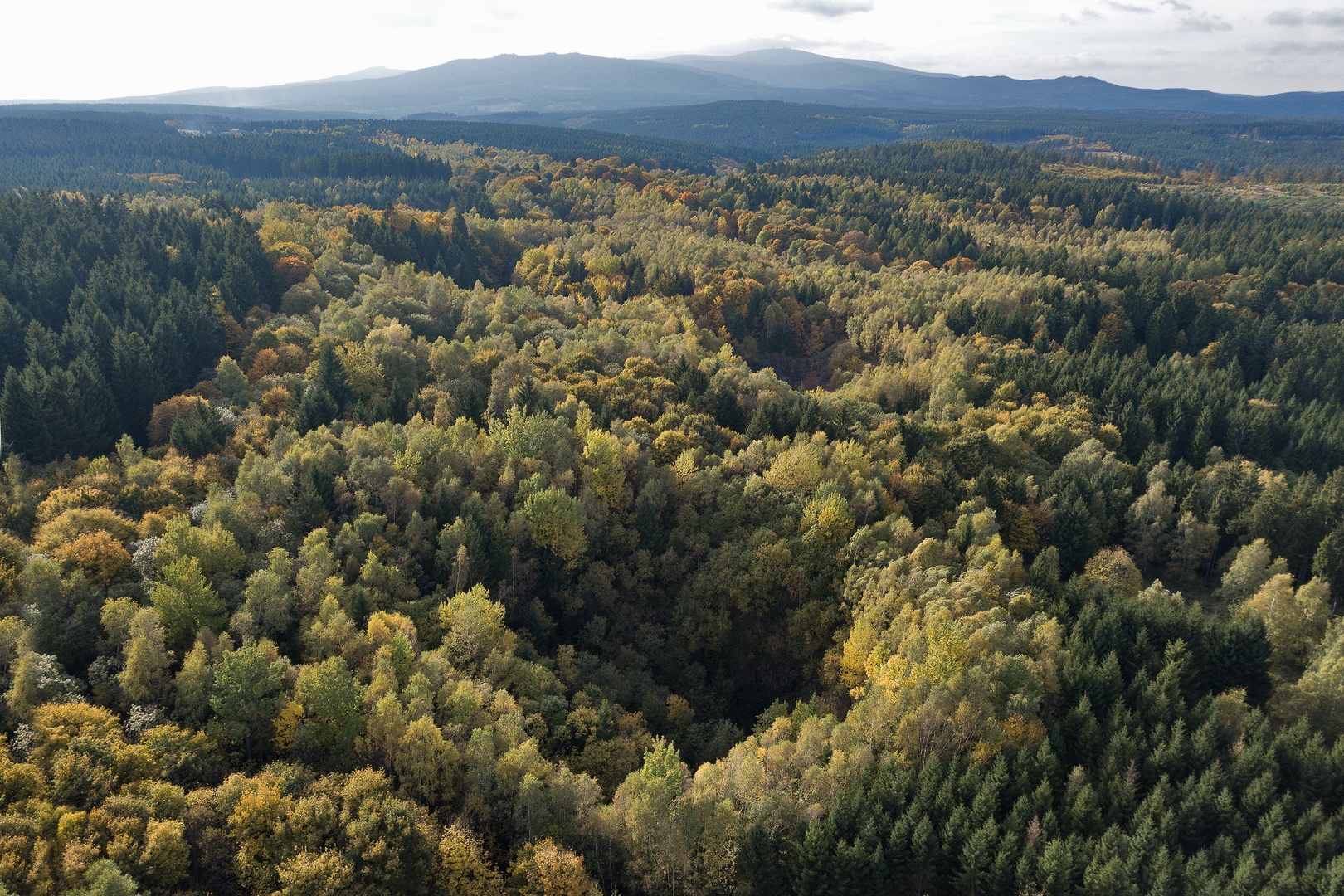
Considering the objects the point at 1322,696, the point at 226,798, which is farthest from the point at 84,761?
the point at 1322,696

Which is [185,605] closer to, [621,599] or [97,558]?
[97,558]

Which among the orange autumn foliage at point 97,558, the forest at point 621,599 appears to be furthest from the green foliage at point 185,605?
the orange autumn foliage at point 97,558

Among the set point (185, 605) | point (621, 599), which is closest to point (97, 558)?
point (185, 605)

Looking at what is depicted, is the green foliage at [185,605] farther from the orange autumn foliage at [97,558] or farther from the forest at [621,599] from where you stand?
the orange autumn foliage at [97,558]

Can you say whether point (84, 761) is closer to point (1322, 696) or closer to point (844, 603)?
point (844, 603)

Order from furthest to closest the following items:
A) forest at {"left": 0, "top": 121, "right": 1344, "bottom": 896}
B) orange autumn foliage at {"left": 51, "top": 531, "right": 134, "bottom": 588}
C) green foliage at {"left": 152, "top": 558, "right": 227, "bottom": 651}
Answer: orange autumn foliage at {"left": 51, "top": 531, "right": 134, "bottom": 588}, green foliage at {"left": 152, "top": 558, "right": 227, "bottom": 651}, forest at {"left": 0, "top": 121, "right": 1344, "bottom": 896}

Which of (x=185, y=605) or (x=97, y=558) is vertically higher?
(x=97, y=558)

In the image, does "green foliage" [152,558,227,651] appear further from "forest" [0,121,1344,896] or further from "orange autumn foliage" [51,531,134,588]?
"orange autumn foliage" [51,531,134,588]

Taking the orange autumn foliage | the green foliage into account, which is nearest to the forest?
the green foliage
